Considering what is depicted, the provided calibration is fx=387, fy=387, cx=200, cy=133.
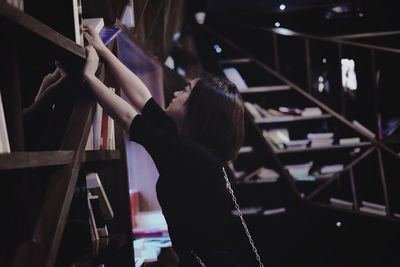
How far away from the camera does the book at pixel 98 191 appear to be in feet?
5.15

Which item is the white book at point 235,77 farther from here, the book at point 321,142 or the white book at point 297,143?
the book at point 321,142

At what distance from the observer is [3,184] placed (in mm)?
1024

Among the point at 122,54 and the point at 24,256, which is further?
the point at 122,54

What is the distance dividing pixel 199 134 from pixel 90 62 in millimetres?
536

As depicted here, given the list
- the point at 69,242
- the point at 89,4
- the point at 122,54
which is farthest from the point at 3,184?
the point at 122,54

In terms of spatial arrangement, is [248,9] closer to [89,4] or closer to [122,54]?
[122,54]

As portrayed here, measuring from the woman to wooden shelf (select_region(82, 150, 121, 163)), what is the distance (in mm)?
138

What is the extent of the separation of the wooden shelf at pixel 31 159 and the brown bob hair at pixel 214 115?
629mm

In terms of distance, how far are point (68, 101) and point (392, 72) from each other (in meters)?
3.90

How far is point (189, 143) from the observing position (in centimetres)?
149

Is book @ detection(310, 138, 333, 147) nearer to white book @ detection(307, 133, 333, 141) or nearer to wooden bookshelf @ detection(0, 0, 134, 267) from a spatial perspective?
white book @ detection(307, 133, 333, 141)

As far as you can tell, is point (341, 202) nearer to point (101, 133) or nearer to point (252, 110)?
point (252, 110)

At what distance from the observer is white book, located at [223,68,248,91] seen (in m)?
4.40

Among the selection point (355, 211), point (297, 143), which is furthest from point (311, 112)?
point (355, 211)
